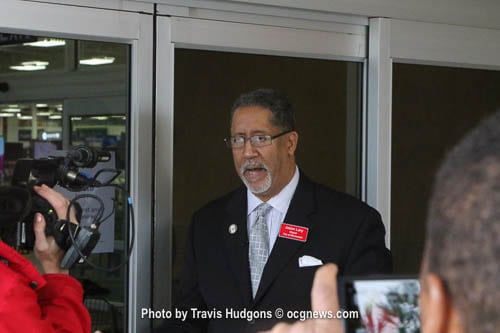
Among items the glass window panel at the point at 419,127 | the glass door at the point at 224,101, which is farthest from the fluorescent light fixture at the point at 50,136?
the glass window panel at the point at 419,127

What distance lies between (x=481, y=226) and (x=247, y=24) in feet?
9.98

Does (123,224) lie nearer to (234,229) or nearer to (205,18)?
(234,229)

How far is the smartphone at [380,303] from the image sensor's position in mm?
1039

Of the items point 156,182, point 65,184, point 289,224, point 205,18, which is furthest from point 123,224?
point 205,18

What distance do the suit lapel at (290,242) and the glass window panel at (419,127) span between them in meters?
0.90

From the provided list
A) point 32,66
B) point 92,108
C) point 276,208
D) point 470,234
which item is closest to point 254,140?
point 276,208

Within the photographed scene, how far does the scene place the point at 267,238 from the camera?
3.42 metres

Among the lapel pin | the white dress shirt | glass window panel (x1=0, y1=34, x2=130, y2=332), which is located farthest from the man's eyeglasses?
glass window panel (x1=0, y1=34, x2=130, y2=332)

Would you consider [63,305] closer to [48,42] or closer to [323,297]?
[48,42]

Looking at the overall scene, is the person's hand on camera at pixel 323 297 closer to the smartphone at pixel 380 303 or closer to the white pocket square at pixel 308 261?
the smartphone at pixel 380 303

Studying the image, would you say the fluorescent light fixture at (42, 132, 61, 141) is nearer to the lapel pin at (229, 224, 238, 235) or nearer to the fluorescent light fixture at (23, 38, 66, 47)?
the fluorescent light fixture at (23, 38, 66, 47)

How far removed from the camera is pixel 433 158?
174 inches

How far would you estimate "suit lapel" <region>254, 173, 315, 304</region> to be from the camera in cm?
329

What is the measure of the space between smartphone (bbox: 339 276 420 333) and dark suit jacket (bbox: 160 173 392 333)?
2052 millimetres
